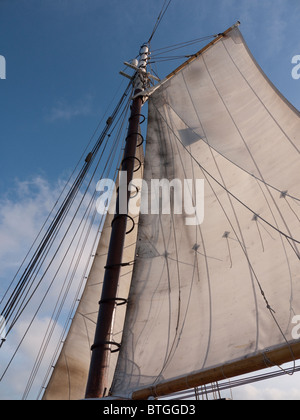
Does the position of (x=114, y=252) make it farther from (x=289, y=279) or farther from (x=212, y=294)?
(x=289, y=279)

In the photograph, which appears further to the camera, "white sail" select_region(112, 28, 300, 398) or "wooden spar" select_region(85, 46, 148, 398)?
"wooden spar" select_region(85, 46, 148, 398)

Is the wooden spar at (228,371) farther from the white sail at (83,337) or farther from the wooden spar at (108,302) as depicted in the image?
the white sail at (83,337)

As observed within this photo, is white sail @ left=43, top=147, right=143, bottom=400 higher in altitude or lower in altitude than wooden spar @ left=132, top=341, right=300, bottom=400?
higher

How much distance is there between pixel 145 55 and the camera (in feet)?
37.1

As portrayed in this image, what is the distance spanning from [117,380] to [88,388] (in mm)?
399

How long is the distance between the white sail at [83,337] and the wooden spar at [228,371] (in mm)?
1911

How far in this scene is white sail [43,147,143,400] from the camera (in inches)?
267

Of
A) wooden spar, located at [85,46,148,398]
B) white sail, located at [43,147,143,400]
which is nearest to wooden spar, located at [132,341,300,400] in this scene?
wooden spar, located at [85,46,148,398]

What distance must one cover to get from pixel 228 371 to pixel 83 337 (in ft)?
15.8

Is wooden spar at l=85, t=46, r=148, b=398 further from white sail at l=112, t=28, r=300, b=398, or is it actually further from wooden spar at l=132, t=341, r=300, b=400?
wooden spar at l=132, t=341, r=300, b=400

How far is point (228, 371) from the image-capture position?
3.59 meters

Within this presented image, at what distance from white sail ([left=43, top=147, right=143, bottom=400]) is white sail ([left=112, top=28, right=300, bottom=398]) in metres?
1.05

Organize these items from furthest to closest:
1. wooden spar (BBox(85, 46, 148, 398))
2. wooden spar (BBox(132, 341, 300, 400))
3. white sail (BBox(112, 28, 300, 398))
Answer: wooden spar (BBox(85, 46, 148, 398))
white sail (BBox(112, 28, 300, 398))
wooden spar (BBox(132, 341, 300, 400))

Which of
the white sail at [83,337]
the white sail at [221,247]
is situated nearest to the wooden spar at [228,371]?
the white sail at [221,247]
